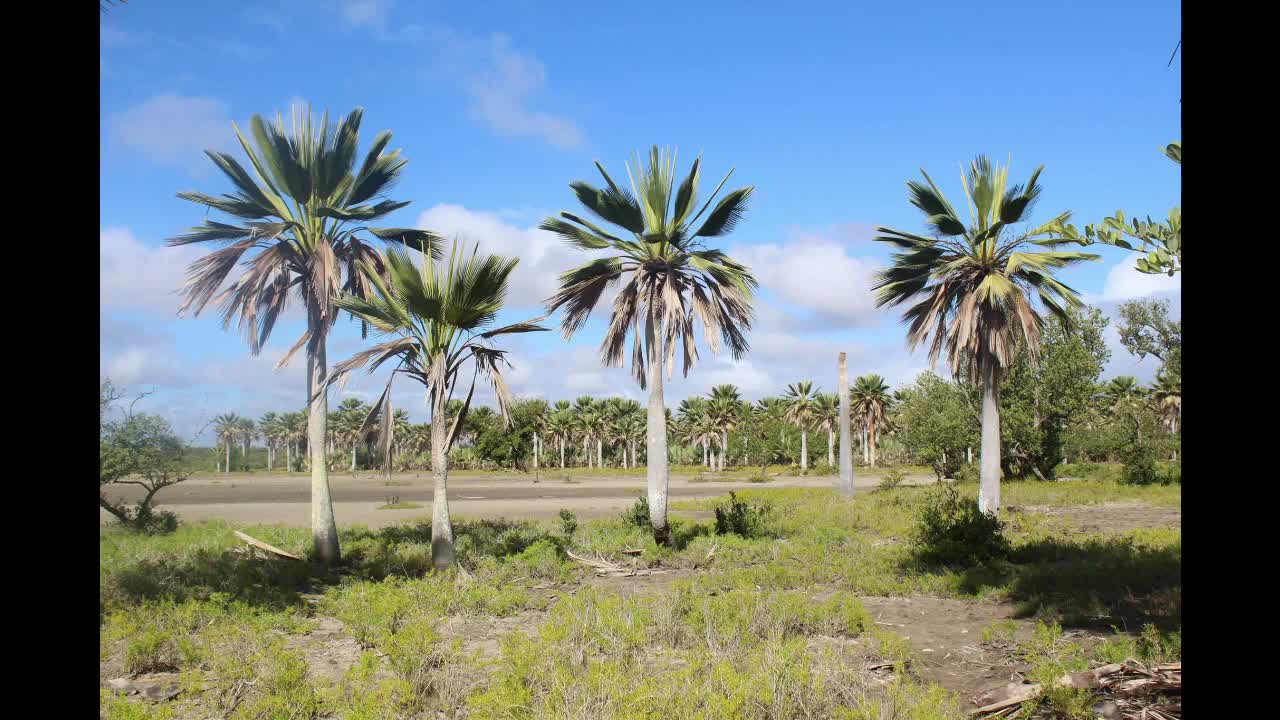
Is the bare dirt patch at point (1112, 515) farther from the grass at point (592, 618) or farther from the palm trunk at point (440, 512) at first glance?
the palm trunk at point (440, 512)

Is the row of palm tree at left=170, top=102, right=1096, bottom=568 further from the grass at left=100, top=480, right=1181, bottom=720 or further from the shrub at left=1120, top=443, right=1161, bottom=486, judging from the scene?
the shrub at left=1120, top=443, right=1161, bottom=486

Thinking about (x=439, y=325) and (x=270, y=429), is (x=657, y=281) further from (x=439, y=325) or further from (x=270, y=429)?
(x=270, y=429)

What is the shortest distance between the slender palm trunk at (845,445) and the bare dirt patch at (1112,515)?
20.2ft

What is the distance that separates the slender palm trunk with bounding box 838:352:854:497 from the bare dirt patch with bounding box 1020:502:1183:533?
616 cm

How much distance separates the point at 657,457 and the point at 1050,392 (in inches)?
1012

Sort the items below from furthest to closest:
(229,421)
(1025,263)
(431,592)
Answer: (229,421) → (1025,263) → (431,592)

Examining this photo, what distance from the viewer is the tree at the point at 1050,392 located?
34.8m

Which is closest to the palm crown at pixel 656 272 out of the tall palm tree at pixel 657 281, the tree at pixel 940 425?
the tall palm tree at pixel 657 281

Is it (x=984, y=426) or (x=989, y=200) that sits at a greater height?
(x=989, y=200)

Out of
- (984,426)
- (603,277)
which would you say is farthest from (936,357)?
(603,277)

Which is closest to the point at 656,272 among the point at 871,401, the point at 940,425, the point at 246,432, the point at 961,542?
the point at 961,542

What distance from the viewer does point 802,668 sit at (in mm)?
6656
